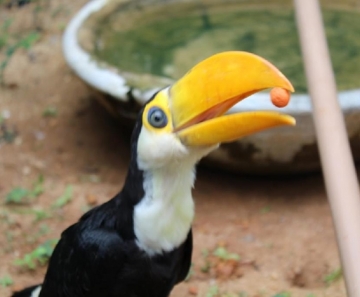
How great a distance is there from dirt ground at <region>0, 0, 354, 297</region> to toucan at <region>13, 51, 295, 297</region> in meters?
0.48

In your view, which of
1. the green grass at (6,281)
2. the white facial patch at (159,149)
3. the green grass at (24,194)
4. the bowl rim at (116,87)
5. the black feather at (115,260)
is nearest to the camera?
the white facial patch at (159,149)

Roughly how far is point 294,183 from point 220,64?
1.63 m

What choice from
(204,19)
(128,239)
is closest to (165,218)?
(128,239)

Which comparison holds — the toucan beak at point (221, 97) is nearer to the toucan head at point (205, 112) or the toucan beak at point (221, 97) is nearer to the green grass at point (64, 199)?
the toucan head at point (205, 112)

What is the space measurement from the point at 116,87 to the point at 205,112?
1.32 m

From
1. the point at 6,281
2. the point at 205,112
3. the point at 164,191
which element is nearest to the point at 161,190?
the point at 164,191

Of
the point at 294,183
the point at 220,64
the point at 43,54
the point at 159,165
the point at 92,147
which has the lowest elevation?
the point at 294,183

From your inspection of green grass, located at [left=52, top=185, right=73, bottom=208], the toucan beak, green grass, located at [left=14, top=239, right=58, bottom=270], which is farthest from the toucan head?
green grass, located at [left=52, top=185, right=73, bottom=208]

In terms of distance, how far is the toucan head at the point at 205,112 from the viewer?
1.21 metres

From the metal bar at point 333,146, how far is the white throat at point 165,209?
34 centimetres

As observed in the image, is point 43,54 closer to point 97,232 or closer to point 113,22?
point 113,22

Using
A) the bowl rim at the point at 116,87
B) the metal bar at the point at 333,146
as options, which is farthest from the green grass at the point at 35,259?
the metal bar at the point at 333,146

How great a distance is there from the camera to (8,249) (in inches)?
92.3

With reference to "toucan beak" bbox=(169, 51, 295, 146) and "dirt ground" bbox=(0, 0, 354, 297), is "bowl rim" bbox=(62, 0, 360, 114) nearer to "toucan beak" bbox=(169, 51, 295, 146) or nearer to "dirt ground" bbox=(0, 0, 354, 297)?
"dirt ground" bbox=(0, 0, 354, 297)
